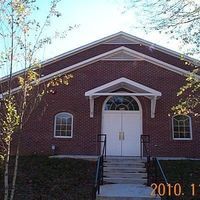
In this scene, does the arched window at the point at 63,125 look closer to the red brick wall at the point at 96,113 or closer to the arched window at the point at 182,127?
the red brick wall at the point at 96,113

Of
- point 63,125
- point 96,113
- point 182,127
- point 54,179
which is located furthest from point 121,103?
point 54,179

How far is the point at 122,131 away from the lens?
18.2 m

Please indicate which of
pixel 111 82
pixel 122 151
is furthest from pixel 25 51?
pixel 122 151

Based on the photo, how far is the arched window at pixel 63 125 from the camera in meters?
18.2

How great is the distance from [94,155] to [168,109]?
4.44 m

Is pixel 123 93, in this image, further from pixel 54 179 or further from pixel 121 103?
pixel 54 179

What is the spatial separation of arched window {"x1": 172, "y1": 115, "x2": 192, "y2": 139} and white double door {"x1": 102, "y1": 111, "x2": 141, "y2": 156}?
1831mm

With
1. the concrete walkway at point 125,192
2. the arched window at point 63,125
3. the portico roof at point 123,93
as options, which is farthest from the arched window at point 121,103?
the concrete walkway at point 125,192

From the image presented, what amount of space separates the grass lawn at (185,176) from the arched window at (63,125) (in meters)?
5.34

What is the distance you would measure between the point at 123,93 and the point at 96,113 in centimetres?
193

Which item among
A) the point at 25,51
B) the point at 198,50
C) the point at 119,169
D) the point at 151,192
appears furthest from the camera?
the point at 119,169

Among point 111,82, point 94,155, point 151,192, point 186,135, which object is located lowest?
point 151,192

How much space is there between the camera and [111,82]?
57.8 ft

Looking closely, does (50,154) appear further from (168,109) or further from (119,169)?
(168,109)
